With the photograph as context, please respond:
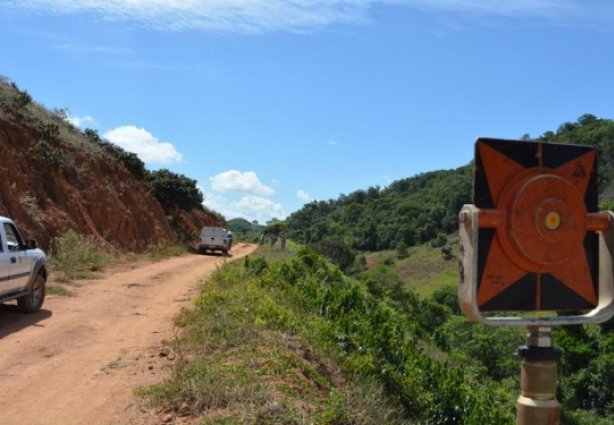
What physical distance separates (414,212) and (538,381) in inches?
4251

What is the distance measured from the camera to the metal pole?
2174mm

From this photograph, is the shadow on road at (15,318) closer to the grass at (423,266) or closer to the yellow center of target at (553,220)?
the yellow center of target at (553,220)

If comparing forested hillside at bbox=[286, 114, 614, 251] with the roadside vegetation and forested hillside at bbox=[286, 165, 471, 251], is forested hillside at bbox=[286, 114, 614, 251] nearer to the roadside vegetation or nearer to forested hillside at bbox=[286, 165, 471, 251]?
forested hillside at bbox=[286, 165, 471, 251]

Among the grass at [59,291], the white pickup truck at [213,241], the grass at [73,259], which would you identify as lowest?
the grass at [59,291]

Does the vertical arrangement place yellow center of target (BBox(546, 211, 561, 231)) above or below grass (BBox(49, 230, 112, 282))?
above

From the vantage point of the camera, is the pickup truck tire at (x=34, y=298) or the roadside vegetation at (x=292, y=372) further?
the pickup truck tire at (x=34, y=298)

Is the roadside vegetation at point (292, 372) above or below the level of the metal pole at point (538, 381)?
below

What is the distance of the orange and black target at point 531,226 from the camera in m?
2.23

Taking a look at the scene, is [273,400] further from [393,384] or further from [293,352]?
[393,384]

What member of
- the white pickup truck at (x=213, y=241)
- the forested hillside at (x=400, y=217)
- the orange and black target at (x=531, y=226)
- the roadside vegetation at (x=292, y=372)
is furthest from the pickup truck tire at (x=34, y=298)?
the forested hillside at (x=400, y=217)

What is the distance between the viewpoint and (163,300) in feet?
43.2

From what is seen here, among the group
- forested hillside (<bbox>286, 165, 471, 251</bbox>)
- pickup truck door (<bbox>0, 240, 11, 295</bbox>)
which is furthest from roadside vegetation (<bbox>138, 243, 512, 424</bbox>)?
forested hillside (<bbox>286, 165, 471, 251</bbox>)

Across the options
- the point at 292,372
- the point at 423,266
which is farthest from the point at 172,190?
the point at 423,266

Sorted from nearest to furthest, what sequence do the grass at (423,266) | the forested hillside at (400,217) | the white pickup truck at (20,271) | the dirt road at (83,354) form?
1. the dirt road at (83,354)
2. the white pickup truck at (20,271)
3. the grass at (423,266)
4. the forested hillside at (400,217)
